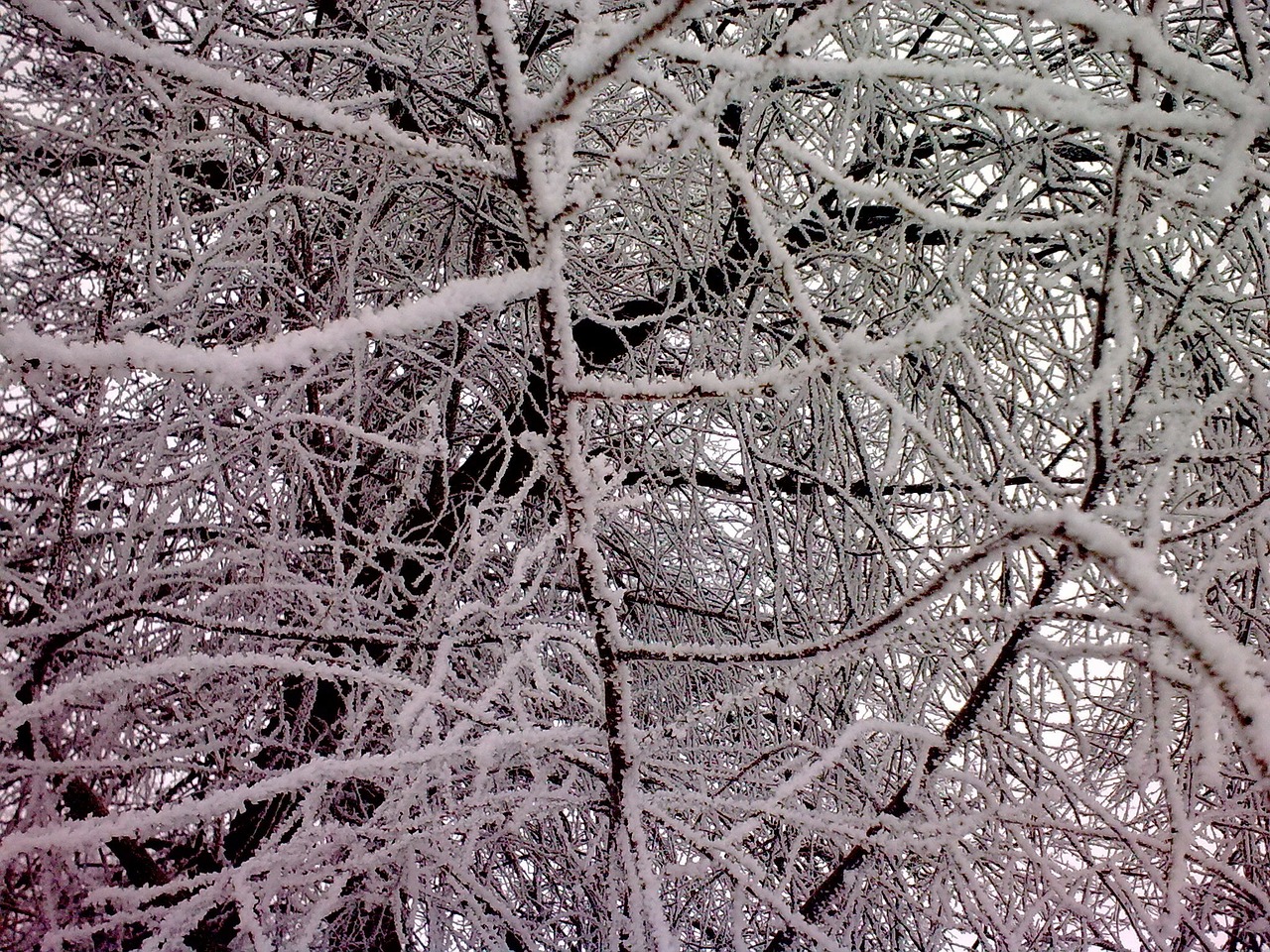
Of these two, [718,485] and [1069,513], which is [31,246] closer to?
[718,485]

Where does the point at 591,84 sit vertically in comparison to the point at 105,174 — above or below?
below

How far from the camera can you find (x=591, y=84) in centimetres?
55

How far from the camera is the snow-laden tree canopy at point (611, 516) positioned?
122 cm

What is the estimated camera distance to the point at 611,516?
8.99 feet

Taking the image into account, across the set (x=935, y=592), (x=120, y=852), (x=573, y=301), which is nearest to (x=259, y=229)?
(x=573, y=301)

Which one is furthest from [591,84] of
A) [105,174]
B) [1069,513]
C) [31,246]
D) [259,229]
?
[31,246]

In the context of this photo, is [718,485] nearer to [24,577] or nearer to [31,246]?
[24,577]

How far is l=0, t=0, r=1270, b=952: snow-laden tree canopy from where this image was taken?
1216mm

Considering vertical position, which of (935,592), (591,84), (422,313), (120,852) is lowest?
(120,852)

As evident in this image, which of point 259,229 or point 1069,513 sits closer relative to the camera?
point 1069,513

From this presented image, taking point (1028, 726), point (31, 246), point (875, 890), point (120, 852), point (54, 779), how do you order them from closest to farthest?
point (54, 779)
point (120, 852)
point (1028, 726)
point (875, 890)
point (31, 246)

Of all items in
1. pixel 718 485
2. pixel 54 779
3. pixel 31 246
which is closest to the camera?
pixel 54 779

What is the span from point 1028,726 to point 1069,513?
2156 millimetres

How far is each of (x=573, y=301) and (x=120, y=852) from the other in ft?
7.58
